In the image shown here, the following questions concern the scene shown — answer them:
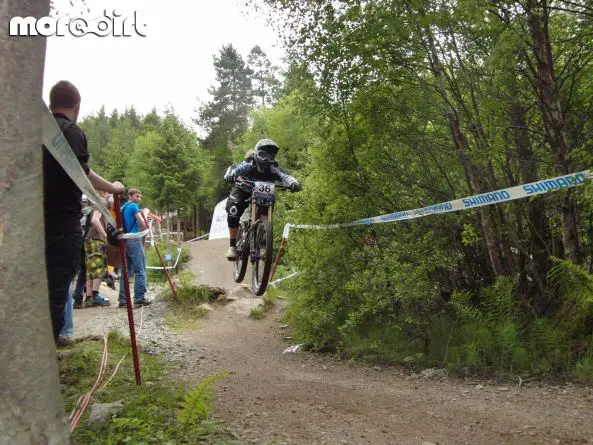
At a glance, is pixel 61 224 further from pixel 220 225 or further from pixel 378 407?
pixel 220 225

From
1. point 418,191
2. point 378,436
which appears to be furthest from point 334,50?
point 378,436

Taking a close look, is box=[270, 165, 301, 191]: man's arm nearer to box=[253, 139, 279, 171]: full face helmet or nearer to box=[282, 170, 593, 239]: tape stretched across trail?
box=[253, 139, 279, 171]: full face helmet

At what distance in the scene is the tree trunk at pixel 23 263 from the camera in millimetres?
2293

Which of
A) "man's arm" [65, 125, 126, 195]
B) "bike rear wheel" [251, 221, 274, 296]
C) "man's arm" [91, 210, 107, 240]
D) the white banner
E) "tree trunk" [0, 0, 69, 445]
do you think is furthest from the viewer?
the white banner

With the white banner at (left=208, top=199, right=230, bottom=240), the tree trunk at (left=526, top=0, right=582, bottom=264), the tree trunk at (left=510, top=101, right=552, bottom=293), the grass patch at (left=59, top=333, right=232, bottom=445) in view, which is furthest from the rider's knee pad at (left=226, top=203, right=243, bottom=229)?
the white banner at (left=208, top=199, right=230, bottom=240)

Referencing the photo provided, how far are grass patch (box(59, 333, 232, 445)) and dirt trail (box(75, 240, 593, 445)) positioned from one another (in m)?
0.30

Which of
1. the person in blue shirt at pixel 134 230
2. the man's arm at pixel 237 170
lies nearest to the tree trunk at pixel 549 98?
the man's arm at pixel 237 170

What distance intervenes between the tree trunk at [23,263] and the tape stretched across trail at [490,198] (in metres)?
4.07

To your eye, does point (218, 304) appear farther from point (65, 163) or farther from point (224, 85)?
point (224, 85)

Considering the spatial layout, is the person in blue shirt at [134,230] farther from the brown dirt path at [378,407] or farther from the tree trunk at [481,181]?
the tree trunk at [481,181]

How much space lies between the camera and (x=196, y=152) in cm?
3512

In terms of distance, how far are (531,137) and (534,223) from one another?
1125 millimetres

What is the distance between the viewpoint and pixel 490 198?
5359mm

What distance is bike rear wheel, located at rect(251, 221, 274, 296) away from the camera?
20.9ft
